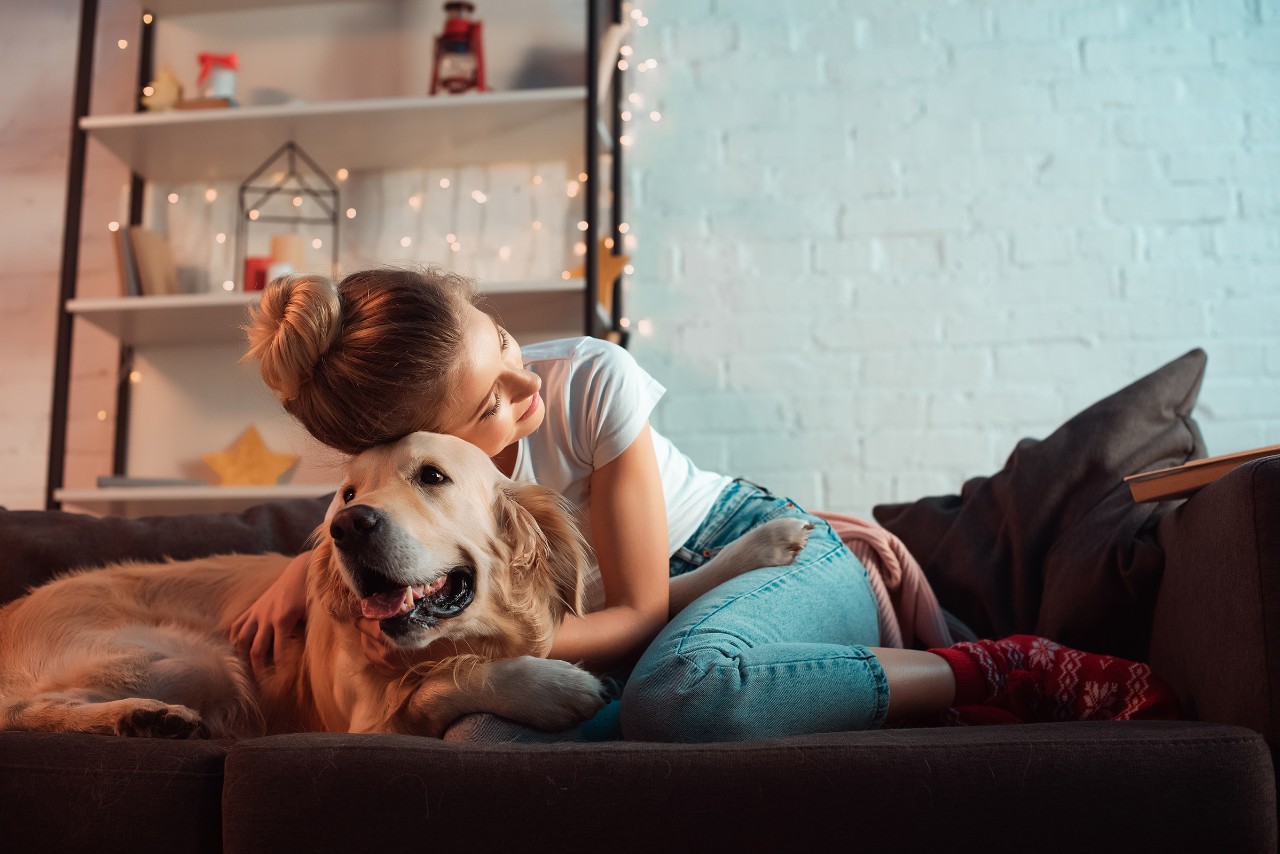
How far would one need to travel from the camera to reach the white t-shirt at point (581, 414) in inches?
54.9

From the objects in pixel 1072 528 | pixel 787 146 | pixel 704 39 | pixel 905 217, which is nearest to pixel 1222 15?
pixel 905 217

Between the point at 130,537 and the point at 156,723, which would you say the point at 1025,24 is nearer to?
the point at 130,537

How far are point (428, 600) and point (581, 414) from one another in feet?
1.27

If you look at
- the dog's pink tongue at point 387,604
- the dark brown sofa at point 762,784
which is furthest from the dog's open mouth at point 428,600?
the dark brown sofa at point 762,784

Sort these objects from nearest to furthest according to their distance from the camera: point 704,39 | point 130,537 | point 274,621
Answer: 1. point 274,621
2. point 130,537
3. point 704,39

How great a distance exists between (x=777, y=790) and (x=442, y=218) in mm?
2648

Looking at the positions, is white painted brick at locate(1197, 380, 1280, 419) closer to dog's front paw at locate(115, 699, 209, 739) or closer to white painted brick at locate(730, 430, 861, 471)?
white painted brick at locate(730, 430, 861, 471)

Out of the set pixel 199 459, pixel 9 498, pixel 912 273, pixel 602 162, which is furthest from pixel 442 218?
pixel 9 498

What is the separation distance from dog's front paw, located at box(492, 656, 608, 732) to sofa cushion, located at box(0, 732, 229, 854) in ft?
0.97

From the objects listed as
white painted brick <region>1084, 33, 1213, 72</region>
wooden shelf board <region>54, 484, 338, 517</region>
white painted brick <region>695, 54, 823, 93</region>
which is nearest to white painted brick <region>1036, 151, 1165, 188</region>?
white painted brick <region>1084, 33, 1213, 72</region>

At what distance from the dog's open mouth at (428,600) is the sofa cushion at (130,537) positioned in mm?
777

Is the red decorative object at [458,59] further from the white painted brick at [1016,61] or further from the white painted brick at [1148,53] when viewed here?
the white painted brick at [1148,53]

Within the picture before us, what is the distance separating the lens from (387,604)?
1.10 meters

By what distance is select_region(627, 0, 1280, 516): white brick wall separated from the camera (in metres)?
2.94
